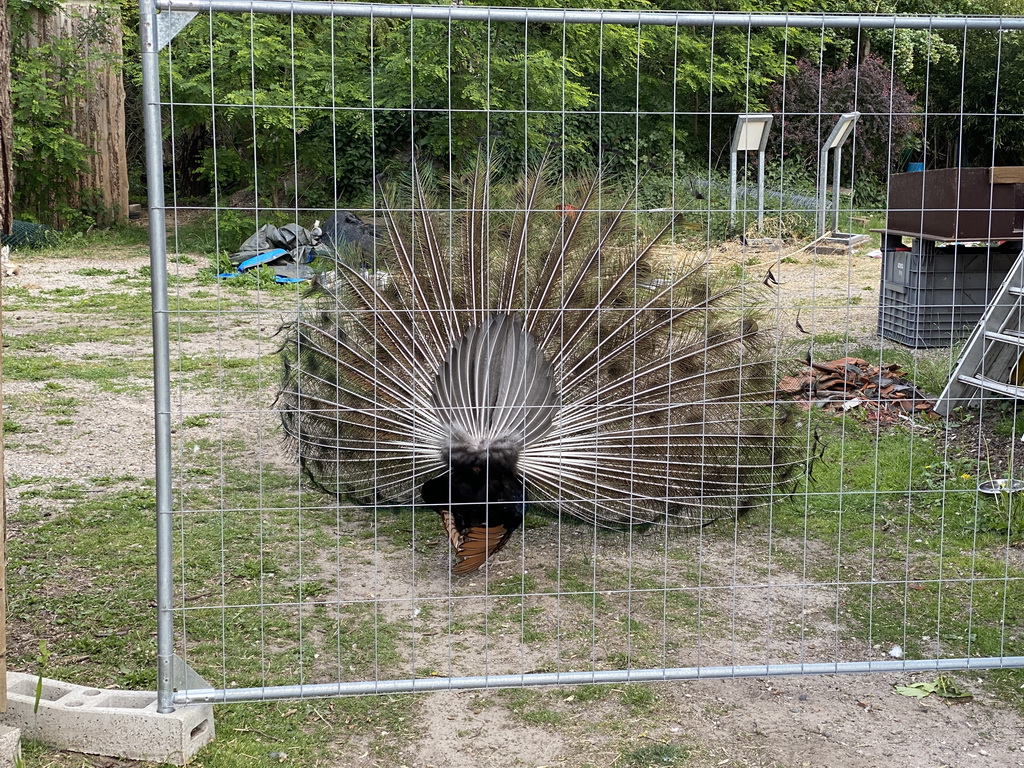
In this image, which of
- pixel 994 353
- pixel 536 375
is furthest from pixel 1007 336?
pixel 536 375

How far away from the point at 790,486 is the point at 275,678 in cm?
256

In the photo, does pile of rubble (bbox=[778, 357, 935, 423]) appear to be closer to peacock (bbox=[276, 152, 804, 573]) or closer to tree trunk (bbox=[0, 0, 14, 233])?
peacock (bbox=[276, 152, 804, 573])

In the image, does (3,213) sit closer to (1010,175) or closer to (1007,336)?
(1007,336)

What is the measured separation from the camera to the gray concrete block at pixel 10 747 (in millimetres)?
3094

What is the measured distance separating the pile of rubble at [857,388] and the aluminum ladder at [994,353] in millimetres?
253

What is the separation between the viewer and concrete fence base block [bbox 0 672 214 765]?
10.8 feet

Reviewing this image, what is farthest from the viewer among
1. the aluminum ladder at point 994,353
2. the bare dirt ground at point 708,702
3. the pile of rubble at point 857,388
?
the pile of rubble at point 857,388

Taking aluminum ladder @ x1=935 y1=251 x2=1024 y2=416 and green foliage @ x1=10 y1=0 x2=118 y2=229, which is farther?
green foliage @ x1=10 y1=0 x2=118 y2=229

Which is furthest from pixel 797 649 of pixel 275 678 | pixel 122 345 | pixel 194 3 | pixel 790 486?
pixel 122 345

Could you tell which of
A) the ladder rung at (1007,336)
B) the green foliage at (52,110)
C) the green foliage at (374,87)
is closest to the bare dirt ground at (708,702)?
the ladder rung at (1007,336)

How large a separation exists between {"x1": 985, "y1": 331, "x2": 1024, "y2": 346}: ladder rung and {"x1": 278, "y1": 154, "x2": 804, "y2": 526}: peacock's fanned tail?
1745 millimetres

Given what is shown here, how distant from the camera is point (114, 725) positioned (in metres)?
3.29

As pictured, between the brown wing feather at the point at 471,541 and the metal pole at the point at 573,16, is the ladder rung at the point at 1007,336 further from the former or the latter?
the brown wing feather at the point at 471,541

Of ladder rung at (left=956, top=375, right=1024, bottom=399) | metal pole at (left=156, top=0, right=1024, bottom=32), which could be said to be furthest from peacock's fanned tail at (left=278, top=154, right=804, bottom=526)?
metal pole at (left=156, top=0, right=1024, bottom=32)
